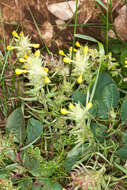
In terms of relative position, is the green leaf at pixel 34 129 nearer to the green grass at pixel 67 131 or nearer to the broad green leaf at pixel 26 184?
the green grass at pixel 67 131

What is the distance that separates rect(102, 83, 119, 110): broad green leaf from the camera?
983mm

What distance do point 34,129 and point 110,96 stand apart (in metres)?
0.35

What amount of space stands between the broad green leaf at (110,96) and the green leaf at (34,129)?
0.96 feet

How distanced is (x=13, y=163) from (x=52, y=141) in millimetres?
194

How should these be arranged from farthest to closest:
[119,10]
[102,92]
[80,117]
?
[119,10], [102,92], [80,117]

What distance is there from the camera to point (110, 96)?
0.99 m

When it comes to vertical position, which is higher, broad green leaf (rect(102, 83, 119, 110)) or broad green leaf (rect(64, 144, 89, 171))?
broad green leaf (rect(102, 83, 119, 110))

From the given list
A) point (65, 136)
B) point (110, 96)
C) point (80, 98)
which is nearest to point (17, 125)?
point (65, 136)

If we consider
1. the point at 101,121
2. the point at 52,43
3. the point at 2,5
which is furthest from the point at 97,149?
the point at 2,5

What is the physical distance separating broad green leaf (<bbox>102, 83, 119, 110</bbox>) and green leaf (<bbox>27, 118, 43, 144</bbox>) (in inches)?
11.6

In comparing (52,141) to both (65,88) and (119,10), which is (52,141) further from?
(119,10)

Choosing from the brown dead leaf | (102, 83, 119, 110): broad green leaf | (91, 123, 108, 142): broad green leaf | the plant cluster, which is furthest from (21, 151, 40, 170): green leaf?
the brown dead leaf

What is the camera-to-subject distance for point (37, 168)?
1.01 meters

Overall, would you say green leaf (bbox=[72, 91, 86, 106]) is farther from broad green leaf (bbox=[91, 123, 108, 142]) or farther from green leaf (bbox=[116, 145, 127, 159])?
green leaf (bbox=[116, 145, 127, 159])
